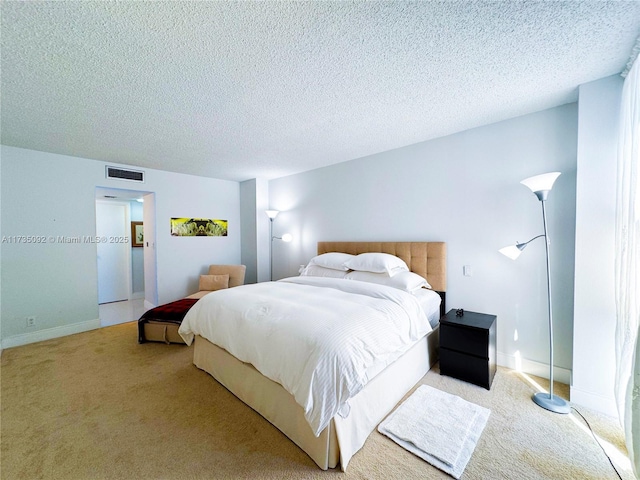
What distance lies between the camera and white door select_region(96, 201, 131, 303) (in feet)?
17.3

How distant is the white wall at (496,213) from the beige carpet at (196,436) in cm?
61

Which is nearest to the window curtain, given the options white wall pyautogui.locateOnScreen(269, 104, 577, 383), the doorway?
white wall pyautogui.locateOnScreen(269, 104, 577, 383)

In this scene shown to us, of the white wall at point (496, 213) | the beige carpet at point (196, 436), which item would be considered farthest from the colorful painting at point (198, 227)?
the white wall at point (496, 213)

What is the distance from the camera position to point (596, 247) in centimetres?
199

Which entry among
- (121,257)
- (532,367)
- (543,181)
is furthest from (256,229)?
(532,367)

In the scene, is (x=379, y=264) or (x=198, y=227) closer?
(x=379, y=264)

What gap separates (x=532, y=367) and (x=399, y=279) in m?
1.51

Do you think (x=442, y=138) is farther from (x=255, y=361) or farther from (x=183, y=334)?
(x=183, y=334)

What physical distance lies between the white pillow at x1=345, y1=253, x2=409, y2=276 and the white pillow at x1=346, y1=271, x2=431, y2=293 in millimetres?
57

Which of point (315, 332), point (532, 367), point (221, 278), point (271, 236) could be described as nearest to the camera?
point (315, 332)

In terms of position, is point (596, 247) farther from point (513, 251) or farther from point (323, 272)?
point (323, 272)

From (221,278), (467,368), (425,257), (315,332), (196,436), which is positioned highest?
(425,257)

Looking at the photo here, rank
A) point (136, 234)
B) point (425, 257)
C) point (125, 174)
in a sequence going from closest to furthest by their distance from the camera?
point (425, 257)
point (125, 174)
point (136, 234)

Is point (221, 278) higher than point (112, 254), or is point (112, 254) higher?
point (112, 254)
